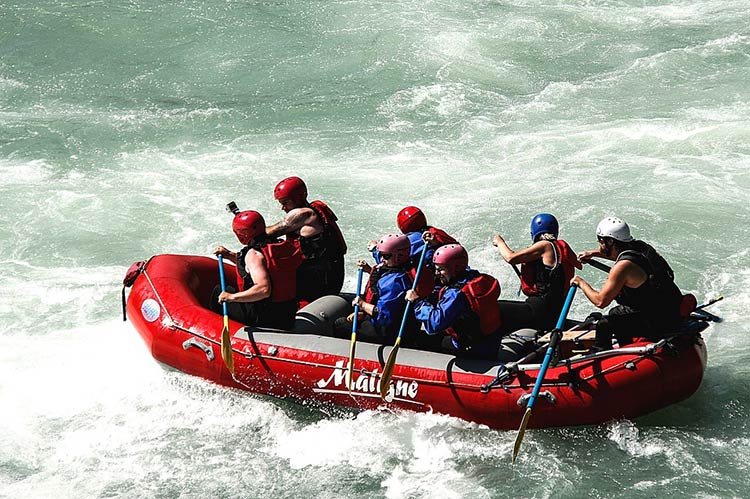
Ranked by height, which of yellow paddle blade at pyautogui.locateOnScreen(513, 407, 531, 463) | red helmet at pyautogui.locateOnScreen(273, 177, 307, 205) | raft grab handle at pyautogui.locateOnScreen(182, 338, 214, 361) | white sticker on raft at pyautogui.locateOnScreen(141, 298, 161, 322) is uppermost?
red helmet at pyautogui.locateOnScreen(273, 177, 307, 205)

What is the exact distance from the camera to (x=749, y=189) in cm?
1248

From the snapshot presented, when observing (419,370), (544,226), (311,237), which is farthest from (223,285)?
(544,226)

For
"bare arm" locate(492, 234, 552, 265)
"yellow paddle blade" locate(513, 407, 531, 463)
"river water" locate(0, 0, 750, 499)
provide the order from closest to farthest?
"yellow paddle blade" locate(513, 407, 531, 463), "river water" locate(0, 0, 750, 499), "bare arm" locate(492, 234, 552, 265)

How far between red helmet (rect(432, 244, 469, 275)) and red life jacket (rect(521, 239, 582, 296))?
812 mm

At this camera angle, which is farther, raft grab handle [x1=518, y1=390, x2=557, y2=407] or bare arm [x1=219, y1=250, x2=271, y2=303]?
bare arm [x1=219, y1=250, x2=271, y2=303]

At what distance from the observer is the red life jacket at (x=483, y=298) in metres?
7.45

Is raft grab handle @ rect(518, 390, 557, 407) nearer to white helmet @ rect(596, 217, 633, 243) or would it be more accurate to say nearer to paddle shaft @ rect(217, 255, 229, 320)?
white helmet @ rect(596, 217, 633, 243)

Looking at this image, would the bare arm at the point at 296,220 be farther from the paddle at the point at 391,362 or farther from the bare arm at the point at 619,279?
the bare arm at the point at 619,279

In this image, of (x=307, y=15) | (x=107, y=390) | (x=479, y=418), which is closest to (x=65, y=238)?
(x=107, y=390)

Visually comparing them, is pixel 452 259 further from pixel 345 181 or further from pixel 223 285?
pixel 345 181

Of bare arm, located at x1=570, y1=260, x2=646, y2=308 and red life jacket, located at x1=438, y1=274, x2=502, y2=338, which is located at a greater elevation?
bare arm, located at x1=570, y1=260, x2=646, y2=308

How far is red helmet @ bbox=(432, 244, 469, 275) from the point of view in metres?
7.43

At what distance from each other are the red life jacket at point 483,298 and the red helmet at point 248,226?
5.27 ft

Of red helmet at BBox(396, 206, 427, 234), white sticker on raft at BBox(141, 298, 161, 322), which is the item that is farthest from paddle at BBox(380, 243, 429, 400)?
white sticker on raft at BBox(141, 298, 161, 322)
